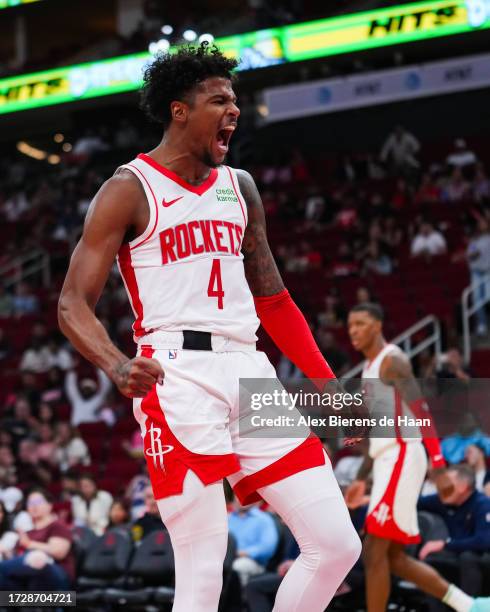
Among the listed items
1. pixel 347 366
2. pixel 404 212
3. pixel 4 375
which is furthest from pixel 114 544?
pixel 404 212

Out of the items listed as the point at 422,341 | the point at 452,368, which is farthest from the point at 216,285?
the point at 422,341

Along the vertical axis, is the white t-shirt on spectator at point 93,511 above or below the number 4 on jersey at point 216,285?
below

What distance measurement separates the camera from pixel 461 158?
57.1 feet

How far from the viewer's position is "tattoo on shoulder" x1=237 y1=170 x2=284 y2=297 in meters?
4.11

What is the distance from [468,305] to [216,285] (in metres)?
10.4

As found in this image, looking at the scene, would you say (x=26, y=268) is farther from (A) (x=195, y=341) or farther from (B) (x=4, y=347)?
(A) (x=195, y=341)

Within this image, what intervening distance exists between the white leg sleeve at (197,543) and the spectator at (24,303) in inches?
592

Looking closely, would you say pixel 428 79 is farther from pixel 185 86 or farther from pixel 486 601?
pixel 185 86

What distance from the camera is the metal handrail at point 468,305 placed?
12461mm

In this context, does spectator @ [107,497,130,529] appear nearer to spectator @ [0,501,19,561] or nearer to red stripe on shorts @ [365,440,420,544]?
spectator @ [0,501,19,561]

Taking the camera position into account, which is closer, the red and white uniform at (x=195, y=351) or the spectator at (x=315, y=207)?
the red and white uniform at (x=195, y=351)

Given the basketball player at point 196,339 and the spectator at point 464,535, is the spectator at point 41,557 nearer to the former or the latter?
the spectator at point 464,535

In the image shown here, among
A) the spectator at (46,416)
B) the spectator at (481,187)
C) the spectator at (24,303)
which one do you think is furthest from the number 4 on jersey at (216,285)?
the spectator at (24,303)

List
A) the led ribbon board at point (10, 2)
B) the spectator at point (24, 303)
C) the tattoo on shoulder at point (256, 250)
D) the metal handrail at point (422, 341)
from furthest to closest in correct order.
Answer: the spectator at point (24, 303)
the led ribbon board at point (10, 2)
the metal handrail at point (422, 341)
the tattoo on shoulder at point (256, 250)
